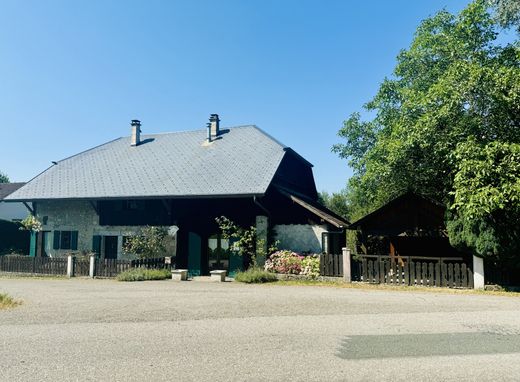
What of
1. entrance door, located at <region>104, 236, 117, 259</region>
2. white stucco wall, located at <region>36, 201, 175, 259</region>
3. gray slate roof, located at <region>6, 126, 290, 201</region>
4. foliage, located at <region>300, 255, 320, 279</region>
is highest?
gray slate roof, located at <region>6, 126, 290, 201</region>

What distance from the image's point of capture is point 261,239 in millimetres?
18219

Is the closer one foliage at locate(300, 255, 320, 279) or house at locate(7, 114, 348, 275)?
foliage at locate(300, 255, 320, 279)

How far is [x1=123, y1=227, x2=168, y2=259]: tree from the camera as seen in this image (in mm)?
20016

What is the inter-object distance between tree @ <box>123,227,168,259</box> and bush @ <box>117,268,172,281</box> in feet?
7.17

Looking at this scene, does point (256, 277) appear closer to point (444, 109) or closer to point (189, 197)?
point (189, 197)

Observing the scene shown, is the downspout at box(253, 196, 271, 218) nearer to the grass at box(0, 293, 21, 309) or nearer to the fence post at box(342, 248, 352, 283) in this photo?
the fence post at box(342, 248, 352, 283)

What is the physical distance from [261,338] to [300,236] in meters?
11.5

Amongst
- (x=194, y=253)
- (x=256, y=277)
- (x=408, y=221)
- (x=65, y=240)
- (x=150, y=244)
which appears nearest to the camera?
(x=256, y=277)

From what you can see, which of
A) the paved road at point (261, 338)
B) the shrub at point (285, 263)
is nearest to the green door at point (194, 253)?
the shrub at point (285, 263)

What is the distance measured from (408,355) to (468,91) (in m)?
11.1

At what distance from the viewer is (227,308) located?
9.84 metres

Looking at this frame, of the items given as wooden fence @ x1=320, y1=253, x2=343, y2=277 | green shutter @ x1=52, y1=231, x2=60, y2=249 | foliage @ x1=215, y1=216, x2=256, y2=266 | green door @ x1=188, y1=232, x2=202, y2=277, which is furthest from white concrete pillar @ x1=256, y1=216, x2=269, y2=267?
green shutter @ x1=52, y1=231, x2=60, y2=249

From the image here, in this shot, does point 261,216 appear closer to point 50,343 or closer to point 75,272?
point 75,272

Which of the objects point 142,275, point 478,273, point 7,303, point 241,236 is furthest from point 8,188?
point 478,273
